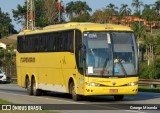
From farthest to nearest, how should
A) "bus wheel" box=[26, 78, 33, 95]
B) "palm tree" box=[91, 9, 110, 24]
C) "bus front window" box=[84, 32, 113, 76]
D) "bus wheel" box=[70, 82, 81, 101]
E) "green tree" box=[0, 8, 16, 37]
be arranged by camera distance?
"green tree" box=[0, 8, 16, 37] → "palm tree" box=[91, 9, 110, 24] → "bus wheel" box=[26, 78, 33, 95] → "bus wheel" box=[70, 82, 81, 101] → "bus front window" box=[84, 32, 113, 76]

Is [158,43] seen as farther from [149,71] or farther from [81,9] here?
[81,9]

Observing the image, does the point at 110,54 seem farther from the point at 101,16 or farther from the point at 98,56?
the point at 101,16

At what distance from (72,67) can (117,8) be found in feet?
419

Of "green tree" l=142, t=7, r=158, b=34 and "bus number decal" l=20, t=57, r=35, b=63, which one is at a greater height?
"green tree" l=142, t=7, r=158, b=34

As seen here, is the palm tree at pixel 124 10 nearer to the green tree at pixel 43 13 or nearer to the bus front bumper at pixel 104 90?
the green tree at pixel 43 13

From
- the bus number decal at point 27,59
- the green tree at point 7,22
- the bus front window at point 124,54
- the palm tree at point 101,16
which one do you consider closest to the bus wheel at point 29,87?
the bus number decal at point 27,59

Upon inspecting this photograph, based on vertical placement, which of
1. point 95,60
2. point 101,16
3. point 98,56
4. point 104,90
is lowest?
point 104,90

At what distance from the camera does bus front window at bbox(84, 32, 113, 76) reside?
887 inches

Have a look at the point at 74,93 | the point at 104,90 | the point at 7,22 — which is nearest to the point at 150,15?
the point at 7,22

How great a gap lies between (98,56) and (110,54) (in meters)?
0.50

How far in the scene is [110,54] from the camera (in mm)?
22719

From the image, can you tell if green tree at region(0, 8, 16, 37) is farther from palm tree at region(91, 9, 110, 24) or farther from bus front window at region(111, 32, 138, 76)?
bus front window at region(111, 32, 138, 76)

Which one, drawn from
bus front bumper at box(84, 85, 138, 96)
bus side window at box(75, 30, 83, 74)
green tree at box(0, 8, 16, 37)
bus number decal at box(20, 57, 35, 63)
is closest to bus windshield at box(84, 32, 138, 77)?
bus side window at box(75, 30, 83, 74)

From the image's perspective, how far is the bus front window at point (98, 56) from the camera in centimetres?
2253
